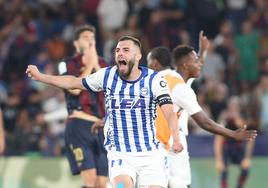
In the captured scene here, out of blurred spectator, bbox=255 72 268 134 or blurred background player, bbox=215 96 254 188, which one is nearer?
blurred background player, bbox=215 96 254 188

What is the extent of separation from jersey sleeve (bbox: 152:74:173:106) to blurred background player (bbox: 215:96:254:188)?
614cm

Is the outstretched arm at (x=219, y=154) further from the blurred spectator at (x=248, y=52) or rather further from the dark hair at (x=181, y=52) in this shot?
the dark hair at (x=181, y=52)

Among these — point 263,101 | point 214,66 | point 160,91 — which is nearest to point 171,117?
point 160,91

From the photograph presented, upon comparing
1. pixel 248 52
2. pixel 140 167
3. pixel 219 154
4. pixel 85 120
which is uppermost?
pixel 248 52

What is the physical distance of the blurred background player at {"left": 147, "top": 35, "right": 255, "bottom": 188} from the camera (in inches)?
458

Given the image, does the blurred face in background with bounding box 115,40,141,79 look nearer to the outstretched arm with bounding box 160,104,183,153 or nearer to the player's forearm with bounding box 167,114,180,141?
the outstretched arm with bounding box 160,104,183,153

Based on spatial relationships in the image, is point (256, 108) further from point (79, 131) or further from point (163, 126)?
point (163, 126)

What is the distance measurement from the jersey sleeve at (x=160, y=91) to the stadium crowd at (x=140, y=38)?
25.2 ft

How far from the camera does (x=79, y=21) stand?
66.8 ft

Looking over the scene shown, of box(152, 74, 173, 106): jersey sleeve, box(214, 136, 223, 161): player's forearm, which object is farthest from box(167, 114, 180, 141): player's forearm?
box(214, 136, 223, 161): player's forearm

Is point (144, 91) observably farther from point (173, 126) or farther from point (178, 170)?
point (178, 170)

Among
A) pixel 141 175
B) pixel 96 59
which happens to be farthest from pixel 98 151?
pixel 141 175

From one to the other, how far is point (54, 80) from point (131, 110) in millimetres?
828

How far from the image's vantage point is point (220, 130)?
37.5 feet
